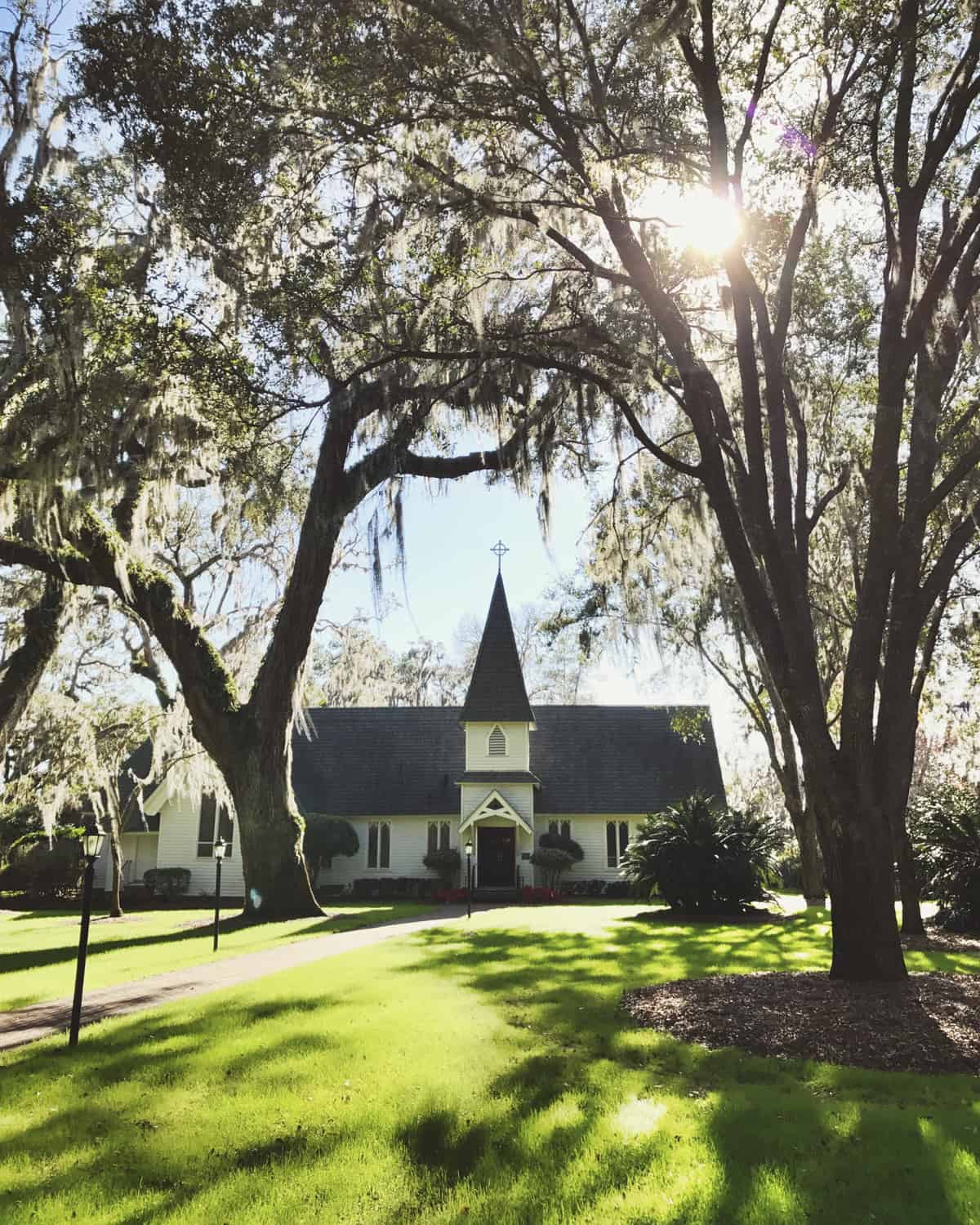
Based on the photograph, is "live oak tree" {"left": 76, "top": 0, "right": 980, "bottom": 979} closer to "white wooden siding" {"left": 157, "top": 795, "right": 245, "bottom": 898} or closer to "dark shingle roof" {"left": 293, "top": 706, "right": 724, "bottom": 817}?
"dark shingle roof" {"left": 293, "top": 706, "right": 724, "bottom": 817}

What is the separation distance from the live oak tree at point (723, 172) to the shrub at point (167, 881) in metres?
21.5

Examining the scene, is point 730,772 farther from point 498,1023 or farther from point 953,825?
point 498,1023

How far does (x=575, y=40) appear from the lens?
28.2ft

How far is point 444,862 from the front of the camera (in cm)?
2586

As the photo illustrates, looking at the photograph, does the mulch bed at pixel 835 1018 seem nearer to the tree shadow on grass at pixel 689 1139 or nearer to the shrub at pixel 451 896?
the tree shadow on grass at pixel 689 1139

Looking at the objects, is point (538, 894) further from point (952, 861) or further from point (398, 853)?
point (952, 861)

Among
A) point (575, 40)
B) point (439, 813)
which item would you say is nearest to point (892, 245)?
point (575, 40)

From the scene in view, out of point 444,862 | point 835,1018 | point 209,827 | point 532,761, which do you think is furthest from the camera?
point 532,761

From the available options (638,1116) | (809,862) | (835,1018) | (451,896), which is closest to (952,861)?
(809,862)

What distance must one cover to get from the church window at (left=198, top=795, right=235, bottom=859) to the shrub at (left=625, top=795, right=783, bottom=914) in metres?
14.4

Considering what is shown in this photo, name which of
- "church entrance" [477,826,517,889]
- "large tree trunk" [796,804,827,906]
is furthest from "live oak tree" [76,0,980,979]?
"church entrance" [477,826,517,889]

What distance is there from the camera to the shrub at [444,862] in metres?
25.9

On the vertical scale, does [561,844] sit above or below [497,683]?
below

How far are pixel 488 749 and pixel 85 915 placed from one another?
2069 cm
